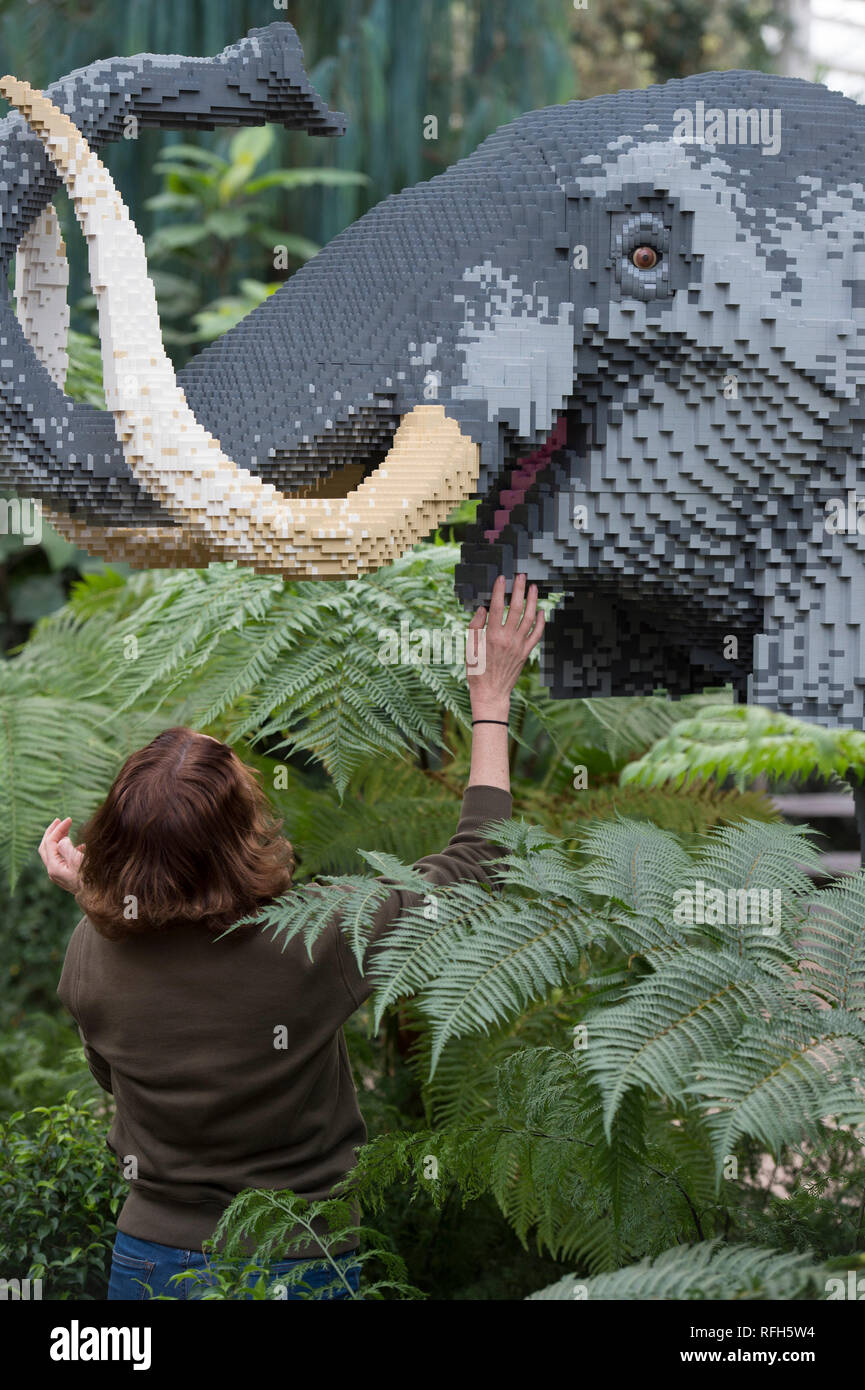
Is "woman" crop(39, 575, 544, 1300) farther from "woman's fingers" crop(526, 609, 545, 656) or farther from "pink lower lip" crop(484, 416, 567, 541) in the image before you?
"pink lower lip" crop(484, 416, 567, 541)

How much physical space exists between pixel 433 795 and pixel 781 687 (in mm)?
1229

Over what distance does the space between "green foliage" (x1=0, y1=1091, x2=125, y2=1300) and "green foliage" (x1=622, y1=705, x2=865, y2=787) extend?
3.46 ft

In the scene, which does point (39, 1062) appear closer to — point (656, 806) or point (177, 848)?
point (656, 806)

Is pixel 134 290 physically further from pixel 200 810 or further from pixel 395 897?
pixel 395 897

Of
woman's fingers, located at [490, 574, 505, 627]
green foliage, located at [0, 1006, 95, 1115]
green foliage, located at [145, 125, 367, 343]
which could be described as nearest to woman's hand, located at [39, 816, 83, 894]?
woman's fingers, located at [490, 574, 505, 627]

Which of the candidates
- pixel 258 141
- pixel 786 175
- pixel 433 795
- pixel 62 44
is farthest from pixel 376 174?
pixel 786 175

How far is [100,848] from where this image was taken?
4.29ft

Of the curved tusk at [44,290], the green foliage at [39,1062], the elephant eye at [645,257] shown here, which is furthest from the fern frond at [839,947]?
the green foliage at [39,1062]

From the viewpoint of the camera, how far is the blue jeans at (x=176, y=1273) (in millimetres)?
1320

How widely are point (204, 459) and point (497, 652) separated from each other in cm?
42

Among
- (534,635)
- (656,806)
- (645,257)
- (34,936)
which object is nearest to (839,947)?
(534,635)

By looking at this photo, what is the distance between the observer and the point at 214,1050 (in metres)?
1.30

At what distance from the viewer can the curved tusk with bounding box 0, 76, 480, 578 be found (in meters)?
1.21

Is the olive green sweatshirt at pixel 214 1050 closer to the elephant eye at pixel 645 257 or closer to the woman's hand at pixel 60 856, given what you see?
the woman's hand at pixel 60 856
